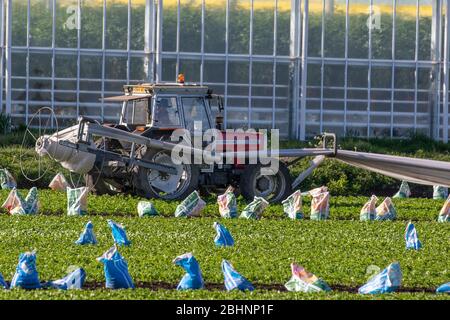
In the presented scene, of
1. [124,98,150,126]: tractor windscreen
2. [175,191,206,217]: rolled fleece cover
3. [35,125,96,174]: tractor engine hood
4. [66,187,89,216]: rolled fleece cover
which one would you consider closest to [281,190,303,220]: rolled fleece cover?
[175,191,206,217]: rolled fleece cover

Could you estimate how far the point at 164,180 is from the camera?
2356 cm

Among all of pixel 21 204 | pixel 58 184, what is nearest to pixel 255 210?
pixel 21 204

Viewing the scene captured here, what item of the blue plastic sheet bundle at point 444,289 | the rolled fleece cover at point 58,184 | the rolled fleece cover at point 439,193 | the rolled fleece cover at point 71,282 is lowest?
the blue plastic sheet bundle at point 444,289

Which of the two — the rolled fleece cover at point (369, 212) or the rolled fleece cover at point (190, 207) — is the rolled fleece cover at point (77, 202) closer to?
the rolled fleece cover at point (190, 207)

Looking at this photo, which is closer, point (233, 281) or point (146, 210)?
point (233, 281)

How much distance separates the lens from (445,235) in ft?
60.5

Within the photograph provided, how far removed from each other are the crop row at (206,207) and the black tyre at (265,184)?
0.92ft

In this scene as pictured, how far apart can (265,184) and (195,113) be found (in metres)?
1.90

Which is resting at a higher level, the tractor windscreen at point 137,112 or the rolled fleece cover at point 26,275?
the tractor windscreen at point 137,112

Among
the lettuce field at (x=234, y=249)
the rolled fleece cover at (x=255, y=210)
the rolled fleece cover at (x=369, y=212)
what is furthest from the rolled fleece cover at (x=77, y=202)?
the rolled fleece cover at (x=369, y=212)

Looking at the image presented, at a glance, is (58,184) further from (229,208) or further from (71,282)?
Answer: (71,282)

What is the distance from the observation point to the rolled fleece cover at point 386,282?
1283cm

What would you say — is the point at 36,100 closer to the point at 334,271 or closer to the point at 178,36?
the point at 178,36
